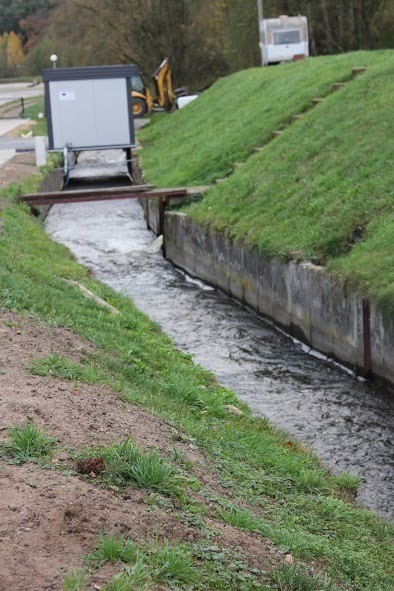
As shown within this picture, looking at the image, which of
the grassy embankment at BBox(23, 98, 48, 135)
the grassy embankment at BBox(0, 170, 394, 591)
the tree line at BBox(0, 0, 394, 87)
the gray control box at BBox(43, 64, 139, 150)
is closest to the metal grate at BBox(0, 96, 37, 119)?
the grassy embankment at BBox(23, 98, 48, 135)

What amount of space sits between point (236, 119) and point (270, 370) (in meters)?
17.6

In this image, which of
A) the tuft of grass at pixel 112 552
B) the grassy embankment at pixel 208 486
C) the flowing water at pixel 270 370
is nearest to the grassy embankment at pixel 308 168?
the flowing water at pixel 270 370

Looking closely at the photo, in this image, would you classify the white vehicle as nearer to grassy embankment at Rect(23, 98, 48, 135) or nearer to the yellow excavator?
the yellow excavator

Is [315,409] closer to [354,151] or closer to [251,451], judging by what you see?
[251,451]

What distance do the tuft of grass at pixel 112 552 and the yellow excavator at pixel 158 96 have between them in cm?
4459

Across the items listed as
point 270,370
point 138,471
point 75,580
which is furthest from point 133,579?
point 270,370

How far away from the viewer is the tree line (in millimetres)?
45906

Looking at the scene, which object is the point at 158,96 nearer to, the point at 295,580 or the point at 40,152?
the point at 40,152

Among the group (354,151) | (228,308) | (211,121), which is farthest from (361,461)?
(211,121)

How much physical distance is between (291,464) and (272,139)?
1701cm

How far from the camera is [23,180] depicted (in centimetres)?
2659

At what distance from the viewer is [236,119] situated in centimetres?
2967

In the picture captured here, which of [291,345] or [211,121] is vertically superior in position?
[211,121]

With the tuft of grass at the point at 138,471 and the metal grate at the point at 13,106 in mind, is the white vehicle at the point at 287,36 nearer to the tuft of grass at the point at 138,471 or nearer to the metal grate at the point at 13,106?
the metal grate at the point at 13,106
